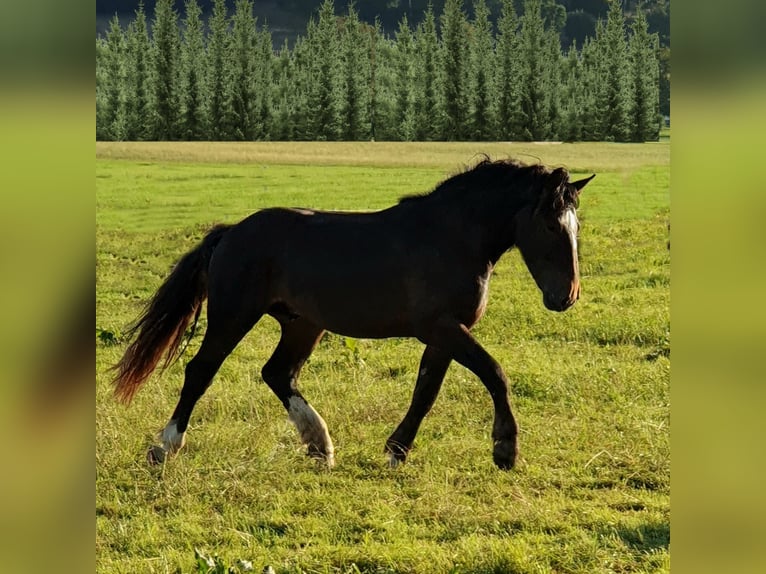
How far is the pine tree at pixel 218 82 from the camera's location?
47156 millimetres

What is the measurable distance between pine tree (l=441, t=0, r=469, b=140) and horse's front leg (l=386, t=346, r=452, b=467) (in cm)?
4411

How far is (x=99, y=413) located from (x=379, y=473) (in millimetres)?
2102

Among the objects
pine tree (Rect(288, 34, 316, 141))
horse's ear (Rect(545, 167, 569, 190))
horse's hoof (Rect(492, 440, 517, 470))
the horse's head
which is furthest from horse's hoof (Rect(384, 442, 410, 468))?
pine tree (Rect(288, 34, 316, 141))

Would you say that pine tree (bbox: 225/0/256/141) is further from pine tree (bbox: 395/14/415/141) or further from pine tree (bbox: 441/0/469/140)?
pine tree (bbox: 441/0/469/140)

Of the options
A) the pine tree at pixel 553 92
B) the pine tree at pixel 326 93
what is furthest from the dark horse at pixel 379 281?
the pine tree at pixel 553 92

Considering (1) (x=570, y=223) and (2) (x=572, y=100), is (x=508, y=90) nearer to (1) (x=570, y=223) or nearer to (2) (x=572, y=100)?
(2) (x=572, y=100)

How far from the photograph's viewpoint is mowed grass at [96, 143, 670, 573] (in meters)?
4.50

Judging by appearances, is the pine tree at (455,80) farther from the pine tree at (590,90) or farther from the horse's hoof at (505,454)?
the horse's hoof at (505,454)

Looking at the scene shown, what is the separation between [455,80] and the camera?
49.8 m

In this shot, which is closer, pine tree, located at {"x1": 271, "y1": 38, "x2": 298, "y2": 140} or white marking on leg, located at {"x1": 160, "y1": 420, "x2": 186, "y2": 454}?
white marking on leg, located at {"x1": 160, "y1": 420, "x2": 186, "y2": 454}

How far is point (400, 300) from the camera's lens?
226 inches

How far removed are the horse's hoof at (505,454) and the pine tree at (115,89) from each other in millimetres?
43931
